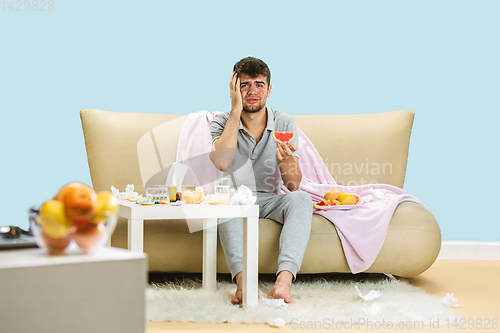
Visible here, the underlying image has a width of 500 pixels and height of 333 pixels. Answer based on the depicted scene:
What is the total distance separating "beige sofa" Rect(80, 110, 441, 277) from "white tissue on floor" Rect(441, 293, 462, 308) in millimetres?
285

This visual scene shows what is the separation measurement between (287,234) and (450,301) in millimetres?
704

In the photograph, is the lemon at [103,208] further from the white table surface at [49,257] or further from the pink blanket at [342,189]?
the pink blanket at [342,189]

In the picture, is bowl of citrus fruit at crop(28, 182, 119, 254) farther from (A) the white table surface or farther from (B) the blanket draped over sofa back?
(B) the blanket draped over sofa back

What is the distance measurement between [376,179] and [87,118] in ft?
5.32

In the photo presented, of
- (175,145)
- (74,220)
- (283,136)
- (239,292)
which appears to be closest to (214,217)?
(239,292)

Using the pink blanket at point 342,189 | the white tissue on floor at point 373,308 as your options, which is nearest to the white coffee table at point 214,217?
the white tissue on floor at point 373,308

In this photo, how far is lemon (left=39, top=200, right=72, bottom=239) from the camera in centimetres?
79

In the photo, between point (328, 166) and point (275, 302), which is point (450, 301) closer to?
point (275, 302)

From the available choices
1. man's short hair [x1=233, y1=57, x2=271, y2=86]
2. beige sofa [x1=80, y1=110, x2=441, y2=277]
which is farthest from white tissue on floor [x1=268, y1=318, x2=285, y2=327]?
man's short hair [x1=233, y1=57, x2=271, y2=86]

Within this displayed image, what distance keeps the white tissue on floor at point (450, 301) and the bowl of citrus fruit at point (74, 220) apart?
1.61 meters

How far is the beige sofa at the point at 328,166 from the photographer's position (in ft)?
7.43

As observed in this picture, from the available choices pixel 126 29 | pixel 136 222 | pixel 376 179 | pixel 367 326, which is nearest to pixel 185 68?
pixel 126 29

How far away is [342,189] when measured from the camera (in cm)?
271

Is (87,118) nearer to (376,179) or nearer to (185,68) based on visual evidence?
(185,68)
